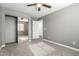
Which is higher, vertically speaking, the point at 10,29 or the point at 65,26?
the point at 65,26

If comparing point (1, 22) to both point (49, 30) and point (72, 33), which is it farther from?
point (72, 33)

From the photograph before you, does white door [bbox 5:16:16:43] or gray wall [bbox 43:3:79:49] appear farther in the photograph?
white door [bbox 5:16:16:43]

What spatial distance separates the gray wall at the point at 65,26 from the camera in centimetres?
347

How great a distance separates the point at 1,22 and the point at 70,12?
4.05 m

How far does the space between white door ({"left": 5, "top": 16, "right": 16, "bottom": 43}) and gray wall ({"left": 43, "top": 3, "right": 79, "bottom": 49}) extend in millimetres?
2885

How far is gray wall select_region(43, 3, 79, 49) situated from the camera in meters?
3.47

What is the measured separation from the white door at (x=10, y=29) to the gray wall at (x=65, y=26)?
2.89m

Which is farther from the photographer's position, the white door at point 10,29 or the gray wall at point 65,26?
the white door at point 10,29

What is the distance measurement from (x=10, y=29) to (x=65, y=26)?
3.85 metres

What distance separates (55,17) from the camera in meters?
4.97

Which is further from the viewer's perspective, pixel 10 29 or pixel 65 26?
pixel 10 29

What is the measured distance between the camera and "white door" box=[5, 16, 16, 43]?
465 centimetres

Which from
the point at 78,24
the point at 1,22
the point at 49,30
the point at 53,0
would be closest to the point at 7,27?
the point at 1,22

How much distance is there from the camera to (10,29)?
4.87 m
